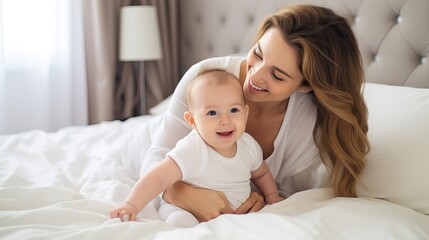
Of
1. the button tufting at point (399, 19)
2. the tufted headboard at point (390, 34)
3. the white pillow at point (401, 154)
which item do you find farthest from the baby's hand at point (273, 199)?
the button tufting at point (399, 19)

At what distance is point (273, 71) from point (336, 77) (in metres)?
0.21

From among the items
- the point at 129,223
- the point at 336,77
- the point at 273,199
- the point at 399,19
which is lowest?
the point at 273,199

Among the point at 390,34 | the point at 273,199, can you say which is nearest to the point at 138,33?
the point at 390,34

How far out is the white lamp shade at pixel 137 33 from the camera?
3.00m

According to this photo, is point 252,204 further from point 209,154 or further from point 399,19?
point 399,19

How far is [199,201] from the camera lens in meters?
1.27

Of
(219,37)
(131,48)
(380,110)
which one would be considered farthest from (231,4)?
(380,110)

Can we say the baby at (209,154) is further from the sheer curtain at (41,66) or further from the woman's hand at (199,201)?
the sheer curtain at (41,66)

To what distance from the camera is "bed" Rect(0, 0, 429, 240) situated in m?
1.05

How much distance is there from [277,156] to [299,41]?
1.40ft

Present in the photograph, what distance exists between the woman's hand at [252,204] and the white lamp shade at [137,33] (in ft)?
6.24

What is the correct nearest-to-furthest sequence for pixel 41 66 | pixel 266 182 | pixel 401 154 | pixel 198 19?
pixel 401 154 → pixel 266 182 → pixel 41 66 → pixel 198 19

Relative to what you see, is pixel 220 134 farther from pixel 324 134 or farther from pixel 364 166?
pixel 364 166

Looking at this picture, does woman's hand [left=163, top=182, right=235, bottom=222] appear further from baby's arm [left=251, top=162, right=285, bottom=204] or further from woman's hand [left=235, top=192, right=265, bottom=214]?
baby's arm [left=251, top=162, right=285, bottom=204]
